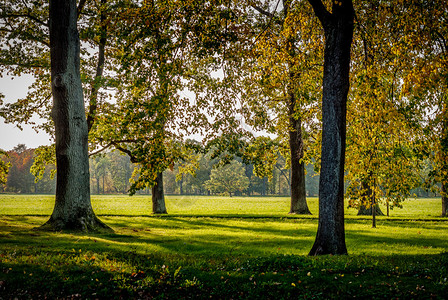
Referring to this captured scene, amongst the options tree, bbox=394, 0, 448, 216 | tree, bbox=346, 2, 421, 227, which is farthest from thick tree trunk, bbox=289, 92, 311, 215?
tree, bbox=394, 0, 448, 216

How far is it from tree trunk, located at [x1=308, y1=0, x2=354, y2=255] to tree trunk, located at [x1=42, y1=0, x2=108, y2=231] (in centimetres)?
842

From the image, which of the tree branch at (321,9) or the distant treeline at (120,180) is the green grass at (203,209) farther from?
the distant treeline at (120,180)

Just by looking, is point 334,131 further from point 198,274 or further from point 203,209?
point 203,209

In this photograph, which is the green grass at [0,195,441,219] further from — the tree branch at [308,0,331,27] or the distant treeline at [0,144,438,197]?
the distant treeline at [0,144,438,197]

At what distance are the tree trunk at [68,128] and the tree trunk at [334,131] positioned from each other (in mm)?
8419

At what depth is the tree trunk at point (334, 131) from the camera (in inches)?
342

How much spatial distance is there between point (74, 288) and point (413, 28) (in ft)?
34.8

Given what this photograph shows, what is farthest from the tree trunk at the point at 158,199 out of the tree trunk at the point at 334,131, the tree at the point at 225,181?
the tree at the point at 225,181

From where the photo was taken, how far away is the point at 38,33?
65.7 feet

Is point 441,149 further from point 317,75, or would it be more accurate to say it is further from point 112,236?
point 112,236

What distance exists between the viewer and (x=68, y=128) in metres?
12.8

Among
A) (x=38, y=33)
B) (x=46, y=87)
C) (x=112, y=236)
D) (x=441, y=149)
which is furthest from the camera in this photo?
(x=46, y=87)

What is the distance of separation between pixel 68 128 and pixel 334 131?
9.51 meters

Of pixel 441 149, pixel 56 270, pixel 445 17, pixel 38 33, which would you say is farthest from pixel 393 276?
pixel 38 33
